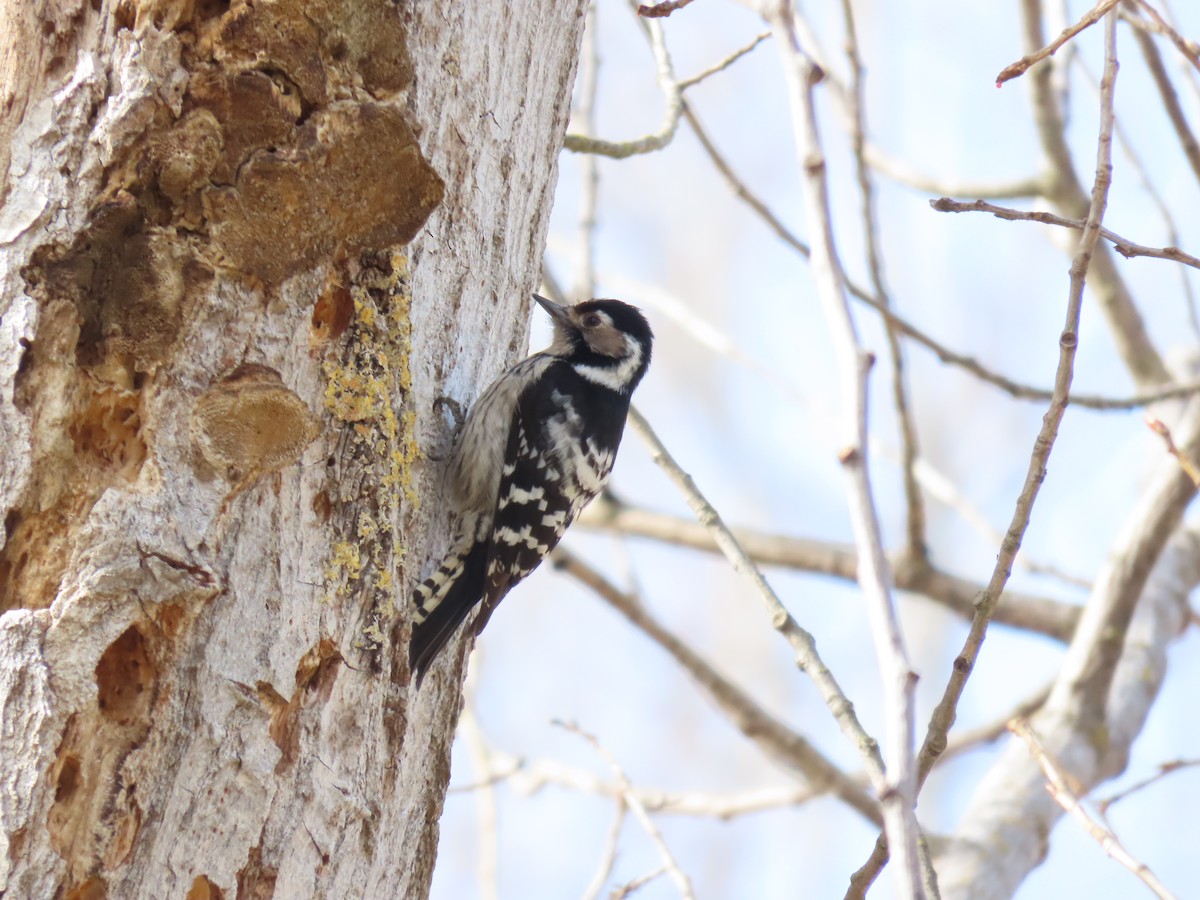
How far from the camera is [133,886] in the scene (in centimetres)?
166

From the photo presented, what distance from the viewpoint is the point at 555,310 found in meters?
4.38

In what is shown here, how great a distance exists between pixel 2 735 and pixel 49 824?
0.41 ft

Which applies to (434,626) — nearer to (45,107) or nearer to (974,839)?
(45,107)

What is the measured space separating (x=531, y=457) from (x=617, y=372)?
0.71 meters

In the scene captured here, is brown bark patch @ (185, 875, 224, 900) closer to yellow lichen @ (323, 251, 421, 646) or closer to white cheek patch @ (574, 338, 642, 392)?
yellow lichen @ (323, 251, 421, 646)

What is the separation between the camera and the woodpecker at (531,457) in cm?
271

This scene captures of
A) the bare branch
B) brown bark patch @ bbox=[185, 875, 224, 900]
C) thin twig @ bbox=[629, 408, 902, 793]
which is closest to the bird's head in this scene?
thin twig @ bbox=[629, 408, 902, 793]

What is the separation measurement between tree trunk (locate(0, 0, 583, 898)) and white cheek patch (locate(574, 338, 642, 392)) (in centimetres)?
212

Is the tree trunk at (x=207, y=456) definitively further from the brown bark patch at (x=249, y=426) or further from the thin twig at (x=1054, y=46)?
the thin twig at (x=1054, y=46)

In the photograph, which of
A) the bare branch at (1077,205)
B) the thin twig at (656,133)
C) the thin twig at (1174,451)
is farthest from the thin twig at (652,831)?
the bare branch at (1077,205)

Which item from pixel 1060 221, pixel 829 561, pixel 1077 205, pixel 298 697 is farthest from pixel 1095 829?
pixel 1077 205

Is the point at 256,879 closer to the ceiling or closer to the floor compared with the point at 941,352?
closer to the floor

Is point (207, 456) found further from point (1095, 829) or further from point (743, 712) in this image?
point (743, 712)

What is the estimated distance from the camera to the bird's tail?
2.19 meters
